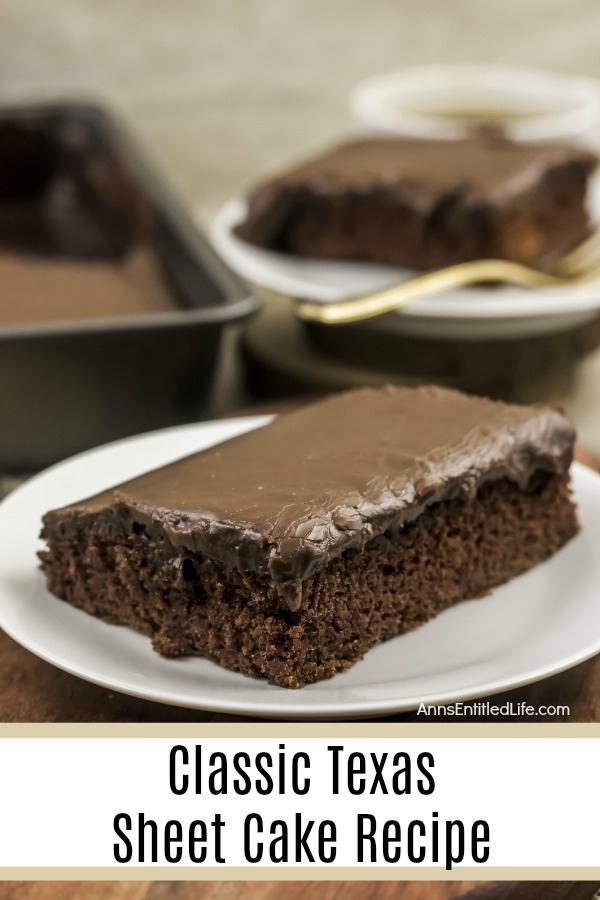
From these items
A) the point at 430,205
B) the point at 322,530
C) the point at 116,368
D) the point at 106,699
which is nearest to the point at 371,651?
the point at 322,530

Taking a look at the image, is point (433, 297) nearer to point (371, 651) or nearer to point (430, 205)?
point (430, 205)

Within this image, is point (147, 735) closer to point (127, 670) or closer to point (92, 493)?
point (127, 670)

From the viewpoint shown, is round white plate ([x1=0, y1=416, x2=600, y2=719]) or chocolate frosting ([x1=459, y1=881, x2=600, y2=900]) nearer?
chocolate frosting ([x1=459, y1=881, x2=600, y2=900])

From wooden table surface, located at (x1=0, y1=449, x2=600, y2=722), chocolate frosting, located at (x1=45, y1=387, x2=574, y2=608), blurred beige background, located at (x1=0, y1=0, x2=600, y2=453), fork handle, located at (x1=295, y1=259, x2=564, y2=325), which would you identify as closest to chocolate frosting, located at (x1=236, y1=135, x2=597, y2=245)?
fork handle, located at (x1=295, y1=259, x2=564, y2=325)

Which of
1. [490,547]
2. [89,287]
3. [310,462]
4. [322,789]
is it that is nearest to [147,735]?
[322,789]

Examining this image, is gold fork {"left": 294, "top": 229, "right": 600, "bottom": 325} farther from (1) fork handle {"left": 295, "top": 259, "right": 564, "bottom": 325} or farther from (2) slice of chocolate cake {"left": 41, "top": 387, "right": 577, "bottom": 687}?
(2) slice of chocolate cake {"left": 41, "top": 387, "right": 577, "bottom": 687}
